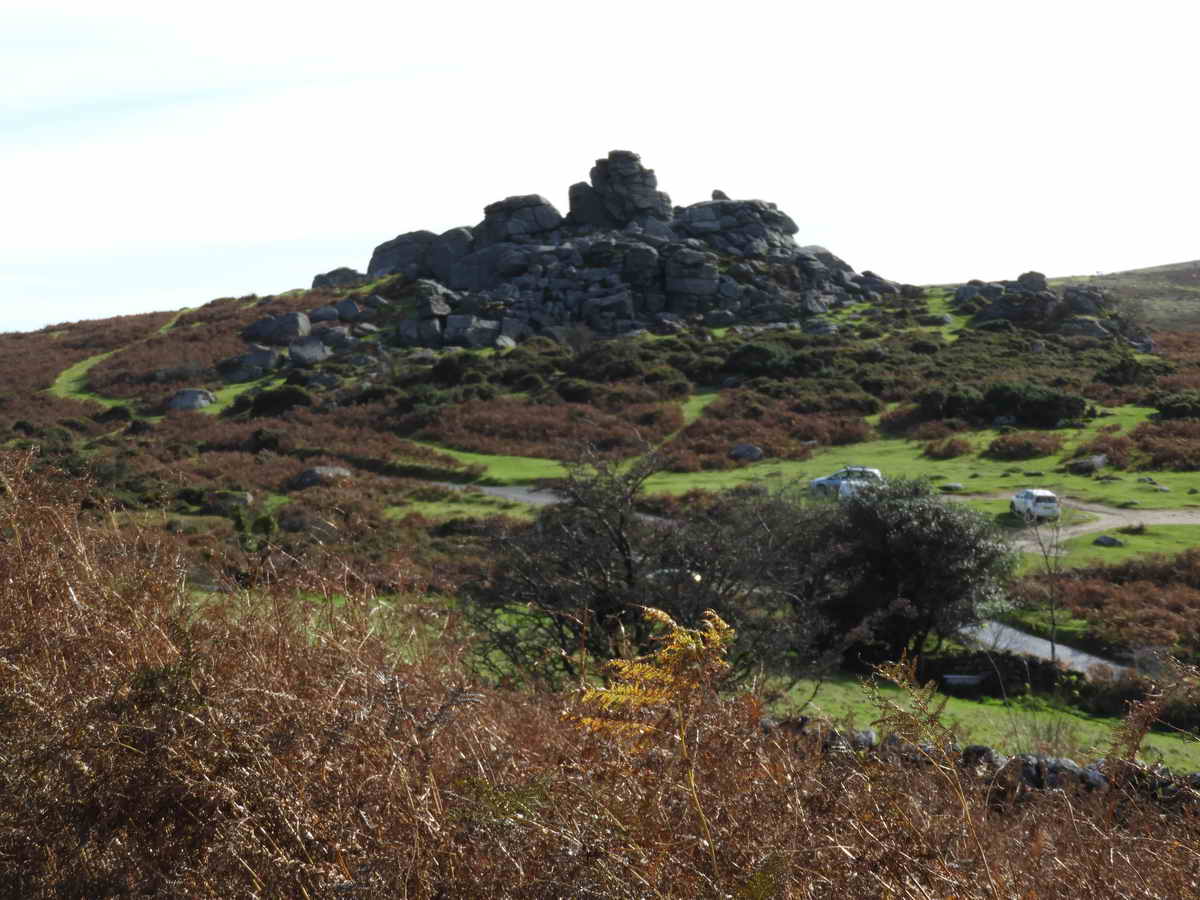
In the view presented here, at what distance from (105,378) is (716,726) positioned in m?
45.7

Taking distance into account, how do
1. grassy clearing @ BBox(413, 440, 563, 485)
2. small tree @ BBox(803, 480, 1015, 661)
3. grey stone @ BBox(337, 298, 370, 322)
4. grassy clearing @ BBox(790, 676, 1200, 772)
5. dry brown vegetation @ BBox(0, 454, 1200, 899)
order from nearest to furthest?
dry brown vegetation @ BBox(0, 454, 1200, 899) < grassy clearing @ BBox(790, 676, 1200, 772) < small tree @ BBox(803, 480, 1015, 661) < grassy clearing @ BBox(413, 440, 563, 485) < grey stone @ BBox(337, 298, 370, 322)

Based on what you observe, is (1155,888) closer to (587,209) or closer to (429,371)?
(429,371)

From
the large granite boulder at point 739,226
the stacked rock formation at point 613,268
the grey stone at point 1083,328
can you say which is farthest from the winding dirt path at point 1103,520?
the large granite boulder at point 739,226

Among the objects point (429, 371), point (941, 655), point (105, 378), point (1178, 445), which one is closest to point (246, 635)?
point (941, 655)

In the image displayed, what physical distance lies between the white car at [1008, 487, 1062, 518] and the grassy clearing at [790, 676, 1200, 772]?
9634 mm

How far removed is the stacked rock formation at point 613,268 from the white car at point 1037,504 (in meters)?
32.3

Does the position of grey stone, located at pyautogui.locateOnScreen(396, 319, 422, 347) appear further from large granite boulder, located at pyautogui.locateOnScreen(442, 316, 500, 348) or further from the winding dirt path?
the winding dirt path

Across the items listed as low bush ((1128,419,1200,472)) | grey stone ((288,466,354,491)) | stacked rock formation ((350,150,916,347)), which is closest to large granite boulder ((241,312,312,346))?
stacked rock formation ((350,150,916,347))

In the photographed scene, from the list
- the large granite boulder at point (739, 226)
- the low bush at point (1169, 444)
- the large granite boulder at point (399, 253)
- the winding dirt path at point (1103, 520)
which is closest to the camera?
the winding dirt path at point (1103, 520)

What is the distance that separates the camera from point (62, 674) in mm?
3492

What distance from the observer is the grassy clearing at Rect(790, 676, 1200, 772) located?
28.5 ft

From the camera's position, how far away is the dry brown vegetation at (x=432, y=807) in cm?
237

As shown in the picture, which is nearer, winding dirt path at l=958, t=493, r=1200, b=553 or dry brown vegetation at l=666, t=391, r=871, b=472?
winding dirt path at l=958, t=493, r=1200, b=553

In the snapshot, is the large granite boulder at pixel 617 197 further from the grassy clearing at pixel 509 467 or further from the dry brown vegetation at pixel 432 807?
the dry brown vegetation at pixel 432 807
